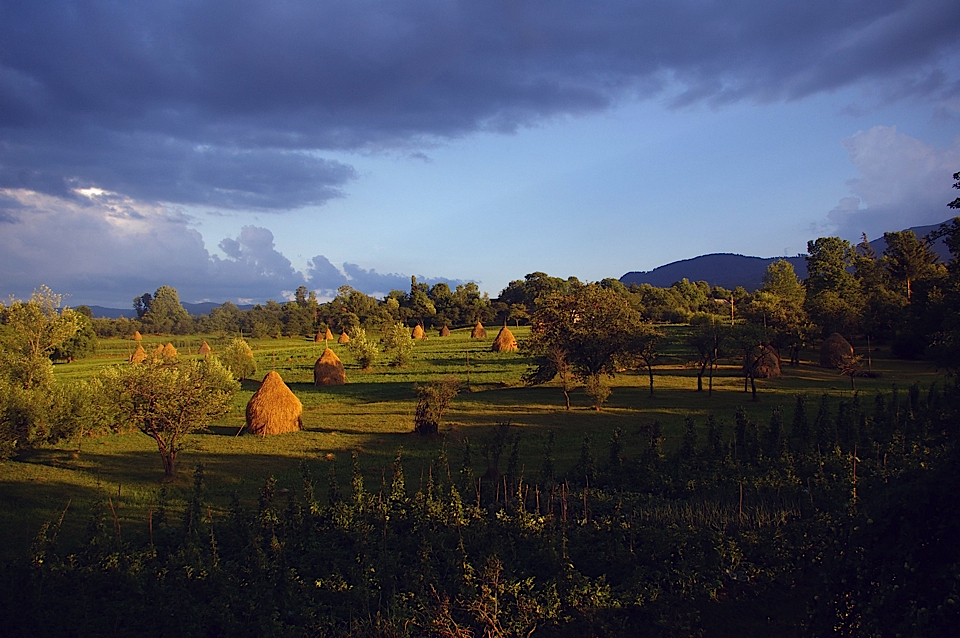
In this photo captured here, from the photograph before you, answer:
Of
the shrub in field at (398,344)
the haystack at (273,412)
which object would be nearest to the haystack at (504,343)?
the shrub in field at (398,344)

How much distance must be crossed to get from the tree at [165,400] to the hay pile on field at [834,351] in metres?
33.6

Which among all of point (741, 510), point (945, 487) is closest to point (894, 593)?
point (945, 487)

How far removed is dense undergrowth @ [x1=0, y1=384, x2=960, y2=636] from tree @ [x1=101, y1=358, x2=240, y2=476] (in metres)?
4.32

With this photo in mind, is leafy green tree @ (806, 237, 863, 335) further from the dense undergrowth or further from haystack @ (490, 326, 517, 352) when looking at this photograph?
the dense undergrowth

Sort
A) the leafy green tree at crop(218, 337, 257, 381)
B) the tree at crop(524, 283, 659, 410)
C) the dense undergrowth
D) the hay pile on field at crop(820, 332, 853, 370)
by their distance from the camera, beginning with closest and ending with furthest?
the dense undergrowth → the tree at crop(524, 283, 659, 410) → the hay pile on field at crop(820, 332, 853, 370) → the leafy green tree at crop(218, 337, 257, 381)

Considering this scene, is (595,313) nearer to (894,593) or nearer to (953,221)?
(953,221)

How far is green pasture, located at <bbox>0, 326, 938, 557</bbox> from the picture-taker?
13.3 m

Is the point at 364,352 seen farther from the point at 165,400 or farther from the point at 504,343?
the point at 165,400

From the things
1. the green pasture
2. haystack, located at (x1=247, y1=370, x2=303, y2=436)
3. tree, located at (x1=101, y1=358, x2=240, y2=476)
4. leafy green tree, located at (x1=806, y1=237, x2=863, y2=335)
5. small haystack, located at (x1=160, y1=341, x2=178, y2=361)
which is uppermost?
leafy green tree, located at (x1=806, y1=237, x2=863, y2=335)

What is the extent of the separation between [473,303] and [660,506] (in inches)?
3429

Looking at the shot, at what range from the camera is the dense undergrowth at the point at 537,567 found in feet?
13.6

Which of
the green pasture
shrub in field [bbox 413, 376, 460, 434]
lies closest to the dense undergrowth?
the green pasture

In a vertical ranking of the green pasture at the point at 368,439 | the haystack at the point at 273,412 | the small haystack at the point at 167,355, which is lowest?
the green pasture at the point at 368,439

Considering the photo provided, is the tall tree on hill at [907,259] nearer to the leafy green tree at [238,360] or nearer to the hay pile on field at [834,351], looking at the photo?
the hay pile on field at [834,351]
